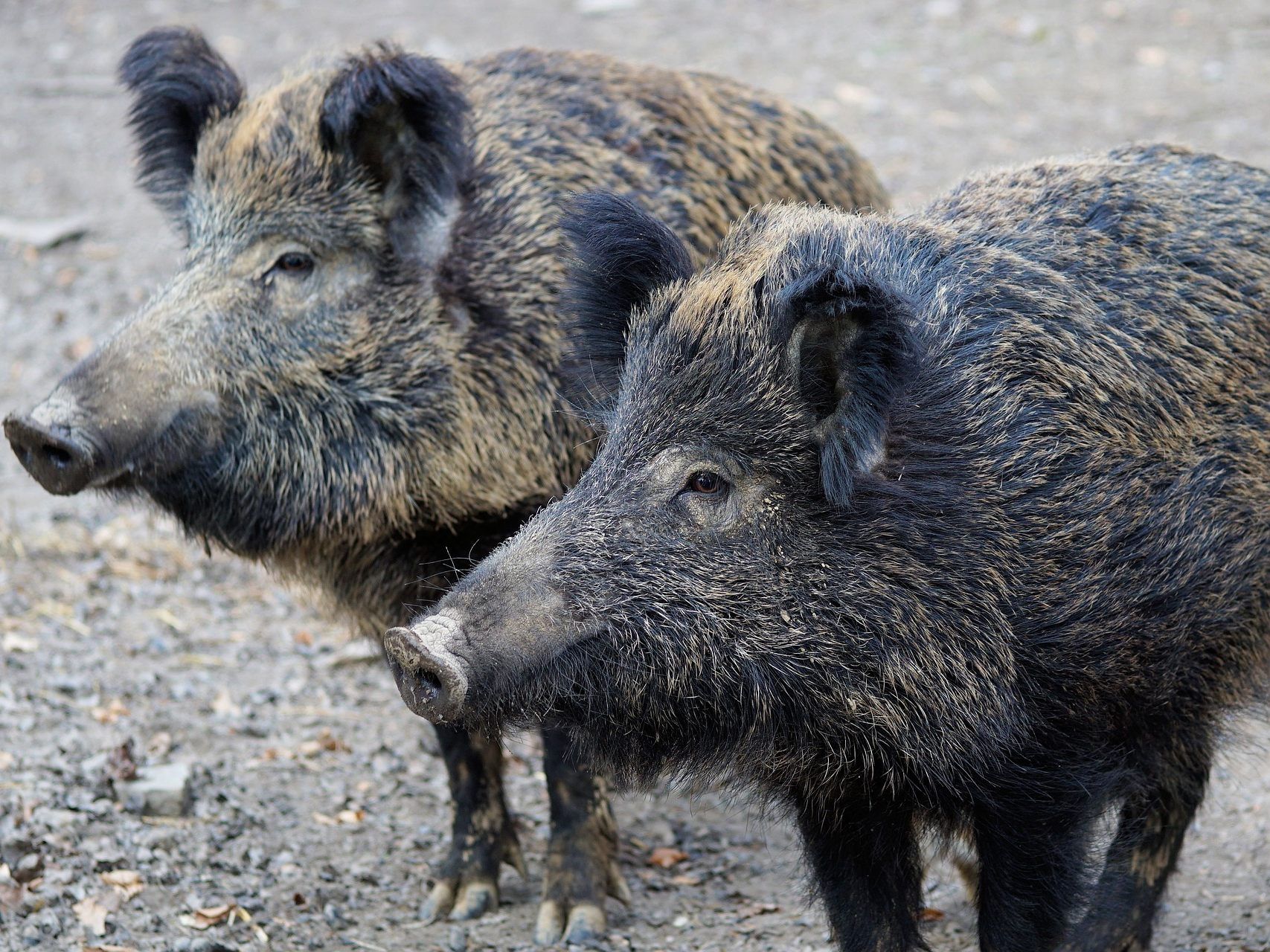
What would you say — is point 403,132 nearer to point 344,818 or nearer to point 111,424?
point 111,424

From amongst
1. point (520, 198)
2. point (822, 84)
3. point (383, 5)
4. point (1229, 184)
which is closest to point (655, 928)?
point (520, 198)

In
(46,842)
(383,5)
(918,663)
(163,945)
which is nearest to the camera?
(918,663)

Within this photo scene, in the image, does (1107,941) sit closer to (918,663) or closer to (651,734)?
(918,663)

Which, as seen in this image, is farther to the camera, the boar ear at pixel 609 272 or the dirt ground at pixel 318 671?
the dirt ground at pixel 318 671

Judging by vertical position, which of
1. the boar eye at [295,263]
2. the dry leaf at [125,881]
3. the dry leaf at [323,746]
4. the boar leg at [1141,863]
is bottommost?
the dry leaf at [323,746]

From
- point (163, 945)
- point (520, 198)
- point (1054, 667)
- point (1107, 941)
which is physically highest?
point (520, 198)

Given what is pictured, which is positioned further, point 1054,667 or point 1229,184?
point 1229,184

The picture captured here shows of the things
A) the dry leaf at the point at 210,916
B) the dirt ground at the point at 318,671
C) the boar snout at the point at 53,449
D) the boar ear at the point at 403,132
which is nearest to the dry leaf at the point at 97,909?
the dirt ground at the point at 318,671

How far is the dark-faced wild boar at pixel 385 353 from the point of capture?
4.99 meters

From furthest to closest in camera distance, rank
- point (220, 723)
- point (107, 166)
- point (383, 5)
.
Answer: point (383, 5)
point (107, 166)
point (220, 723)

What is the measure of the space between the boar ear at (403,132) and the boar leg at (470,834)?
1718 mm

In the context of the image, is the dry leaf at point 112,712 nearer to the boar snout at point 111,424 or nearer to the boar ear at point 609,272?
the boar snout at point 111,424

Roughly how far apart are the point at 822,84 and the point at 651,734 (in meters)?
9.57

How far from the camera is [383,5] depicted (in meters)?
14.6
